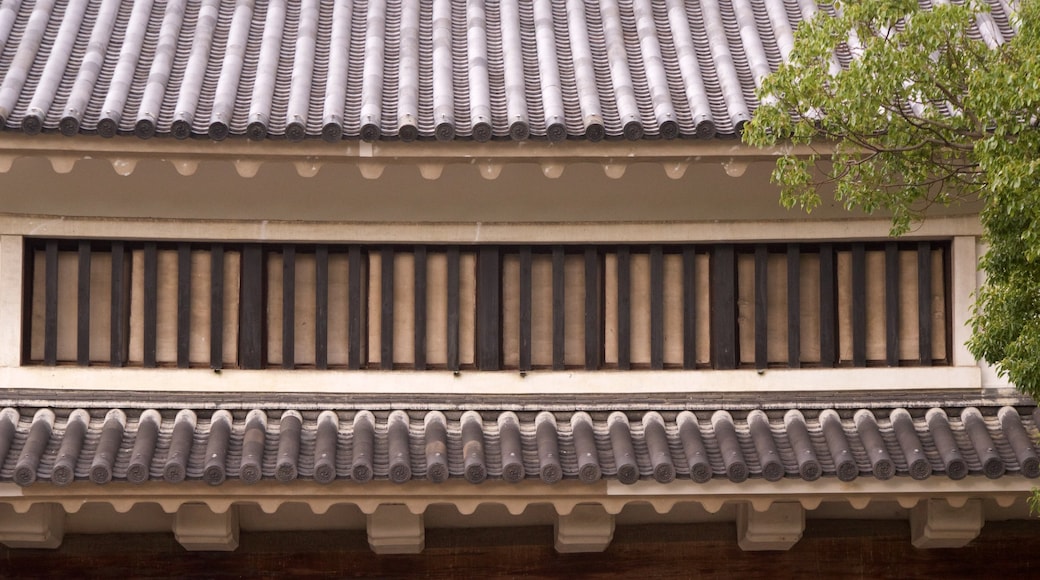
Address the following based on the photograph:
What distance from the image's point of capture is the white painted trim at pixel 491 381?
7.08m

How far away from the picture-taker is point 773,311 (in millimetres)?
7398

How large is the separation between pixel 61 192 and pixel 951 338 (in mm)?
5386

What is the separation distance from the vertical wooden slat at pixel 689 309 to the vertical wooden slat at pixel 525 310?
0.93 m

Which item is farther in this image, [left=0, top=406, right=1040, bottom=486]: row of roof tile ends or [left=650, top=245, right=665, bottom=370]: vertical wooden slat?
[left=650, top=245, right=665, bottom=370]: vertical wooden slat

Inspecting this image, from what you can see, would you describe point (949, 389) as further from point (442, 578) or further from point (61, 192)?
point (61, 192)

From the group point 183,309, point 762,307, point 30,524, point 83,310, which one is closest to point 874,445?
point 762,307

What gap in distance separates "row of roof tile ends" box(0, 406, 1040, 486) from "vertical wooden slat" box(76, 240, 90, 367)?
1.39 ft

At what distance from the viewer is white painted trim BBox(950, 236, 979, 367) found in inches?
286

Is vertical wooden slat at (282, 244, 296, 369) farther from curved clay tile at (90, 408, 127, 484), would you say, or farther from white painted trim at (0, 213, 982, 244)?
curved clay tile at (90, 408, 127, 484)

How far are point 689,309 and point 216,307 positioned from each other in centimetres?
283

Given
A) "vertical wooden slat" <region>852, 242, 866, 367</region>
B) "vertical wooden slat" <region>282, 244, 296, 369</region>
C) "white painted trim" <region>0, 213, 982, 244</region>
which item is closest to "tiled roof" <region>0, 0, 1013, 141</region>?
"white painted trim" <region>0, 213, 982, 244</region>

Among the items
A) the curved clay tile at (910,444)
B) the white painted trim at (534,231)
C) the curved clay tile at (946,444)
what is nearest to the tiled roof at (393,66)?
the white painted trim at (534,231)

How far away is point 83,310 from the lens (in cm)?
719

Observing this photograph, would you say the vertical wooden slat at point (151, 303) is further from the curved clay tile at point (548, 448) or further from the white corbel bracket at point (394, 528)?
the curved clay tile at point (548, 448)
